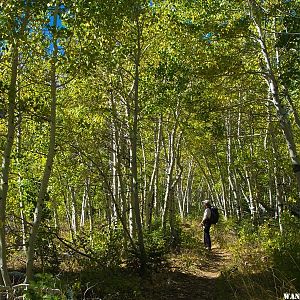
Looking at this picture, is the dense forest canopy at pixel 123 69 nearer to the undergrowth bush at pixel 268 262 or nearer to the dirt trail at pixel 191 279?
the dirt trail at pixel 191 279

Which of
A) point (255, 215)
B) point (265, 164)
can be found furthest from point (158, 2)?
point (255, 215)

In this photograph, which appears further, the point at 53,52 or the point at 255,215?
the point at 255,215

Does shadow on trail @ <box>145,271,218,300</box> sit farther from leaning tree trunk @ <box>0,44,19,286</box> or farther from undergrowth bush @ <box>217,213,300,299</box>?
leaning tree trunk @ <box>0,44,19,286</box>

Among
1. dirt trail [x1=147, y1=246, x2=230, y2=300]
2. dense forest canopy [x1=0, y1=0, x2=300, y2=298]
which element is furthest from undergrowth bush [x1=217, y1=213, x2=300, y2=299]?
dense forest canopy [x1=0, y1=0, x2=300, y2=298]

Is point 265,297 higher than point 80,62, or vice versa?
point 80,62

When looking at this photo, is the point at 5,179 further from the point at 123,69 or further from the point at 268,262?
the point at 268,262

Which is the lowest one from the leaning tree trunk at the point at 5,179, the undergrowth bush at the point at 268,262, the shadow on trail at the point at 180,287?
the shadow on trail at the point at 180,287

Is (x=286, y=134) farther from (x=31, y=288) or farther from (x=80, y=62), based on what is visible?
(x=31, y=288)

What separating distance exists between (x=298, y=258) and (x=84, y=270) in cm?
408

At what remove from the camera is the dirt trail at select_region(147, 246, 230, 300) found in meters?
7.25

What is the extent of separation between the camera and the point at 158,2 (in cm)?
962

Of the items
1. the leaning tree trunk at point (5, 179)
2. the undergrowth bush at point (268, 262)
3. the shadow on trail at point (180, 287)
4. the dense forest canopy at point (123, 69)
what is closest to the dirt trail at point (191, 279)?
the shadow on trail at point (180, 287)

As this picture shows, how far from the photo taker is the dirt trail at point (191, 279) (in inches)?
285

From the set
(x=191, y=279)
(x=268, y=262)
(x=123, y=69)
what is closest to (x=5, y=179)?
(x=123, y=69)
